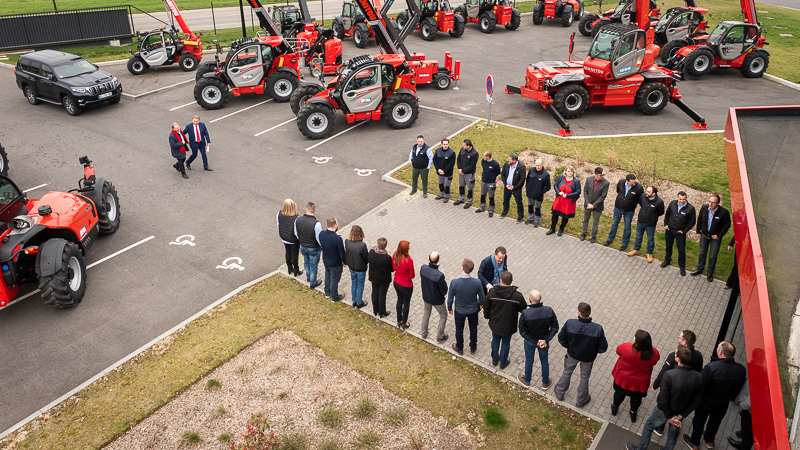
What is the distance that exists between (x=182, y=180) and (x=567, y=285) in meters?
9.86

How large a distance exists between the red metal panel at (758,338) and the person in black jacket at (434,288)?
3.64 metres

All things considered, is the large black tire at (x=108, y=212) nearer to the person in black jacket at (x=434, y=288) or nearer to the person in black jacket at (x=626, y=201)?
the person in black jacket at (x=434, y=288)

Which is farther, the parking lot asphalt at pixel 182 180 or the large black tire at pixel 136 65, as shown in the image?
the large black tire at pixel 136 65

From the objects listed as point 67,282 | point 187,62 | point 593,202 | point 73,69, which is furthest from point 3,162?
point 593,202

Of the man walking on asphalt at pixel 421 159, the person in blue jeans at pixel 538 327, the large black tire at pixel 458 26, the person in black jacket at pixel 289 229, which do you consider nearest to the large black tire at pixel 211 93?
the man walking on asphalt at pixel 421 159

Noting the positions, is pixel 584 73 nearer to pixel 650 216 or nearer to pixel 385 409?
pixel 650 216

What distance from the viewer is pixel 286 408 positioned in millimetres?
7375

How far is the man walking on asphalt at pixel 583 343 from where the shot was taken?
22.0 ft

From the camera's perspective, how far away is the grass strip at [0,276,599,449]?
7043 millimetres

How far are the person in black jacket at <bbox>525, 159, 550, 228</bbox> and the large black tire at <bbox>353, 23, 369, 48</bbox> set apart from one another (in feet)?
59.7

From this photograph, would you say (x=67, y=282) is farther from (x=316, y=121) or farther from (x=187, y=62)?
(x=187, y=62)

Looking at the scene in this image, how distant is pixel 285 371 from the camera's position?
8016 millimetres

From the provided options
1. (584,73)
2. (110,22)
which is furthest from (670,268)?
(110,22)

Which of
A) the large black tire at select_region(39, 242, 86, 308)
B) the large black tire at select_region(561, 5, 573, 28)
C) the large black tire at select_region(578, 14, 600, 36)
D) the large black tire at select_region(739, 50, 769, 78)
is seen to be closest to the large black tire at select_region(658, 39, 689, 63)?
the large black tire at select_region(739, 50, 769, 78)
